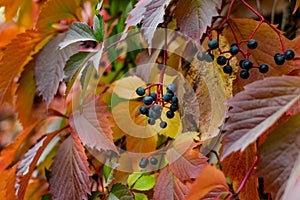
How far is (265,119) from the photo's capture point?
0.45 meters

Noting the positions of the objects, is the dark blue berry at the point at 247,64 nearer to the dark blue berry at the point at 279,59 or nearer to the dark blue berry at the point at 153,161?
the dark blue berry at the point at 279,59

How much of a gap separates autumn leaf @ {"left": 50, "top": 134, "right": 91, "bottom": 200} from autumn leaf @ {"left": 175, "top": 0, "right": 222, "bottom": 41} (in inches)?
9.8

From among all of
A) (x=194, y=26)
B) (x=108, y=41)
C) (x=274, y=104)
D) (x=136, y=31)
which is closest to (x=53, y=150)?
(x=108, y=41)

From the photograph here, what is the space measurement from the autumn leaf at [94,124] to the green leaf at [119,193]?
0.18 feet

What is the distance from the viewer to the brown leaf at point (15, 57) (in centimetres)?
83

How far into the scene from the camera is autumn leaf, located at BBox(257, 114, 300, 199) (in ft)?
1.47

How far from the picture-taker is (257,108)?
465 millimetres

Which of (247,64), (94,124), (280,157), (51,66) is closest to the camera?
(280,157)

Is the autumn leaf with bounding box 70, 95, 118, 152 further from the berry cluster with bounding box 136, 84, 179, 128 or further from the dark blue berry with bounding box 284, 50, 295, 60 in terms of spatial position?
the dark blue berry with bounding box 284, 50, 295, 60

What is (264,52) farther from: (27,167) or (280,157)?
→ (27,167)

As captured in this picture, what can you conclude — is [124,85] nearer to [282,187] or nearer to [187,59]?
[187,59]

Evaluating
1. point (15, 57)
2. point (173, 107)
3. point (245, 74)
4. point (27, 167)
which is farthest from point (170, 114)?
point (15, 57)

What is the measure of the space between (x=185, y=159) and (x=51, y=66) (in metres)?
0.32

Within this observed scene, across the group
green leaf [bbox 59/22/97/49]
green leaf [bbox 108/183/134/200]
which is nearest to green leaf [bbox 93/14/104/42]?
green leaf [bbox 59/22/97/49]
